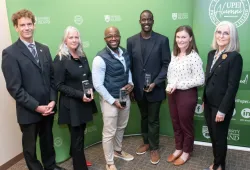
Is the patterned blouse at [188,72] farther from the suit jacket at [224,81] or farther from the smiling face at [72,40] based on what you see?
the smiling face at [72,40]

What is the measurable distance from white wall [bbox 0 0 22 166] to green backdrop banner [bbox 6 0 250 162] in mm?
193

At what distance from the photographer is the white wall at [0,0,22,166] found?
2.84m

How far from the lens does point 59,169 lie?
277 cm

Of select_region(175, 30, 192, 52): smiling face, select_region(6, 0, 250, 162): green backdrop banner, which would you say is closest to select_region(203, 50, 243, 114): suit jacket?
select_region(175, 30, 192, 52): smiling face

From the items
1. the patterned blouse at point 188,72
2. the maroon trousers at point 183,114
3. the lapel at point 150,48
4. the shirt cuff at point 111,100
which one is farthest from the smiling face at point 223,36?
the shirt cuff at point 111,100

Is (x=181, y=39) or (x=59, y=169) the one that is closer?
(x=181, y=39)

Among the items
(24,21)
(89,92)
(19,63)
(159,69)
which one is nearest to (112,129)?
(89,92)

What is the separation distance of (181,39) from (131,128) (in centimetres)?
181

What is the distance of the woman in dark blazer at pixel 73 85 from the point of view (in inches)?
94.2

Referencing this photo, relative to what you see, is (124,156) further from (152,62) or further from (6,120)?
(6,120)

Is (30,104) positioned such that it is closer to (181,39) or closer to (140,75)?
(140,75)

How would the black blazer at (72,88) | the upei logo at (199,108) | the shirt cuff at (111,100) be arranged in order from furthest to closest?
the upei logo at (199,108) < the shirt cuff at (111,100) < the black blazer at (72,88)

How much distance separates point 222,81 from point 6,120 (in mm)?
2556

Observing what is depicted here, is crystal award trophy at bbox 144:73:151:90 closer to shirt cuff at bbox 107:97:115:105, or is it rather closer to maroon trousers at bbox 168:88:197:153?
maroon trousers at bbox 168:88:197:153
